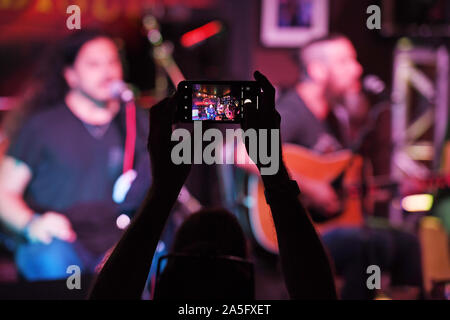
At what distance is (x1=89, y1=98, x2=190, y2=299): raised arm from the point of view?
94cm

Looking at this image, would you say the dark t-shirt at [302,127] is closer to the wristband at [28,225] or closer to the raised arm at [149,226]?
the wristband at [28,225]

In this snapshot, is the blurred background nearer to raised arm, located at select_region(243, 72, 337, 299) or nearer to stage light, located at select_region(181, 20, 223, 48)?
stage light, located at select_region(181, 20, 223, 48)

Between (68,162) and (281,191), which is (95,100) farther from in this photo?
(281,191)

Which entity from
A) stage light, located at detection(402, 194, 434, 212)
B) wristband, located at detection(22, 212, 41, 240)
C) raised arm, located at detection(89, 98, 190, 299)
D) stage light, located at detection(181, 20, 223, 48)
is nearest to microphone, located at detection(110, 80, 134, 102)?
wristband, located at detection(22, 212, 41, 240)

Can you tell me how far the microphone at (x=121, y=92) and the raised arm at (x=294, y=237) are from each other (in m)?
2.06

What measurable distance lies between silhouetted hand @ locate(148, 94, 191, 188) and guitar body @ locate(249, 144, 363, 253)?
2.20 meters

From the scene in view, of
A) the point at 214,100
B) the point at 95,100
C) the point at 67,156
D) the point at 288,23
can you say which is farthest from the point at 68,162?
the point at 214,100

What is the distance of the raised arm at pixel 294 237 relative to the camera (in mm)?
997
